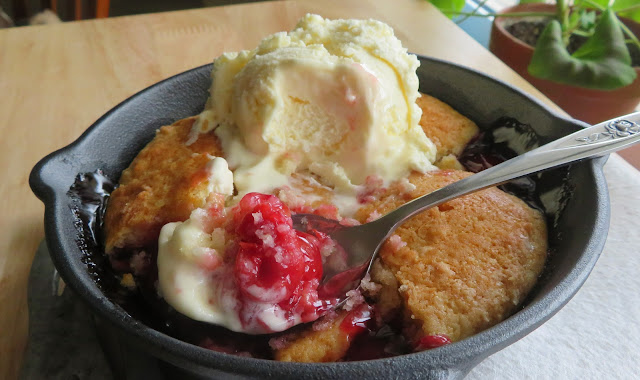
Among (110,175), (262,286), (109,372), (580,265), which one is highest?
(580,265)

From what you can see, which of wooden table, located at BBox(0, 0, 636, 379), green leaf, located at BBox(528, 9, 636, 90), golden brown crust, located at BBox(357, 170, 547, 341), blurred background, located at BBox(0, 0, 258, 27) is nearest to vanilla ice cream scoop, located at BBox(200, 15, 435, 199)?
golden brown crust, located at BBox(357, 170, 547, 341)

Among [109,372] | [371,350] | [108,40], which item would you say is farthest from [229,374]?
[108,40]

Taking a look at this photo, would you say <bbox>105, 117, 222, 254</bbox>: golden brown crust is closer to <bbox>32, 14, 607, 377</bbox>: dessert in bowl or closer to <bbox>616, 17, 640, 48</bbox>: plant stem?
<bbox>32, 14, 607, 377</bbox>: dessert in bowl

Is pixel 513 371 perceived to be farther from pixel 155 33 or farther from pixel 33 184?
pixel 155 33

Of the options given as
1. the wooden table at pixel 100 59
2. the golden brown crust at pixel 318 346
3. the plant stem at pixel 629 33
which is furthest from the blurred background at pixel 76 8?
the golden brown crust at pixel 318 346

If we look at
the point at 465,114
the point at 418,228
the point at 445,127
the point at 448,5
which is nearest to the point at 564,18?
the point at 448,5

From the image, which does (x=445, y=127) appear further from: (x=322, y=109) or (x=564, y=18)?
(x=564, y=18)

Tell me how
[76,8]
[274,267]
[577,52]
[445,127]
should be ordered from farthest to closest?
[76,8] → [577,52] → [445,127] → [274,267]

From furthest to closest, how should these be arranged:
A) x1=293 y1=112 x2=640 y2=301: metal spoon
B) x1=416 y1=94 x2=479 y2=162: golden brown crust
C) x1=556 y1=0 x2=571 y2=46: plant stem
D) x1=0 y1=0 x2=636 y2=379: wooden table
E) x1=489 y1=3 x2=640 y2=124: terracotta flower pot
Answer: x1=556 y1=0 x2=571 y2=46: plant stem → x1=489 y1=3 x2=640 y2=124: terracotta flower pot → x1=0 y1=0 x2=636 y2=379: wooden table → x1=416 y1=94 x2=479 y2=162: golden brown crust → x1=293 y1=112 x2=640 y2=301: metal spoon
